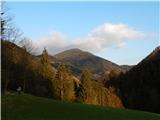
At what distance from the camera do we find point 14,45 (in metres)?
58.7

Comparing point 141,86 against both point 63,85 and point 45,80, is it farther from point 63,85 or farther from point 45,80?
point 45,80

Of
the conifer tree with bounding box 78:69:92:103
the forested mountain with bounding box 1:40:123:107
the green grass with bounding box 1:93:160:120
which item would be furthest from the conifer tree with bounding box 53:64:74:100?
the green grass with bounding box 1:93:160:120

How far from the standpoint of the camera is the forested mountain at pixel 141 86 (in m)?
108

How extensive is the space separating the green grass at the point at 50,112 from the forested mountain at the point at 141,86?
6315 centimetres

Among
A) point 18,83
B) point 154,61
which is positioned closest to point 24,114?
point 18,83

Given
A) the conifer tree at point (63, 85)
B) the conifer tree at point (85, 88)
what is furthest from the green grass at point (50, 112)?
the conifer tree at point (85, 88)

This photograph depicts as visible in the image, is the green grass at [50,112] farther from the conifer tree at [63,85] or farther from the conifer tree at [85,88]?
the conifer tree at [85,88]

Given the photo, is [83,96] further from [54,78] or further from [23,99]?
[23,99]

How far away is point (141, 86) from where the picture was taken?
121750 millimetres

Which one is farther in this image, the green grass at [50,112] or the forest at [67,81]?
the forest at [67,81]

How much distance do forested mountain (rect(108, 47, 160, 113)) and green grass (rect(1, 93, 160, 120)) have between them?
63.2 m

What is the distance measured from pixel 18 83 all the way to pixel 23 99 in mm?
33204

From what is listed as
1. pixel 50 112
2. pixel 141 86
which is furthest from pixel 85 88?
pixel 50 112

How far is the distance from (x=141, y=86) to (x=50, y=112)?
87533 mm
